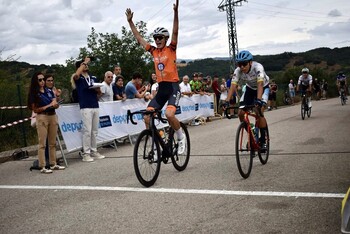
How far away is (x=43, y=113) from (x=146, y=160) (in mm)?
3096

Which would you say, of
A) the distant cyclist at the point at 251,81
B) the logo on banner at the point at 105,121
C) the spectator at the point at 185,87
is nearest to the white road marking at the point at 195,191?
the distant cyclist at the point at 251,81

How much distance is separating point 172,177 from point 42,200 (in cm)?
214

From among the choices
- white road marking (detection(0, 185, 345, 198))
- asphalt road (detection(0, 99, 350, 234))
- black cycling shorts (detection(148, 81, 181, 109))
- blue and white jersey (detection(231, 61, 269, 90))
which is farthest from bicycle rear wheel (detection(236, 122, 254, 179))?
black cycling shorts (detection(148, 81, 181, 109))

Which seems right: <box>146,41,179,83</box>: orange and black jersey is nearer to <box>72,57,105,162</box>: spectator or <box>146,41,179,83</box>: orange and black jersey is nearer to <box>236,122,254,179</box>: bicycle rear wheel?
<box>236,122,254,179</box>: bicycle rear wheel

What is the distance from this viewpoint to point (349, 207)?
124 inches

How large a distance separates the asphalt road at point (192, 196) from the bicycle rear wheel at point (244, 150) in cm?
16

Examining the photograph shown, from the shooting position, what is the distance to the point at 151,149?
6.29 metres

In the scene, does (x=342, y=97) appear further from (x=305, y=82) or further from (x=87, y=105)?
(x=87, y=105)

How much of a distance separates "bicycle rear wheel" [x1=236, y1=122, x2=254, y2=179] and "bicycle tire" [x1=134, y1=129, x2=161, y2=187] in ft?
4.29

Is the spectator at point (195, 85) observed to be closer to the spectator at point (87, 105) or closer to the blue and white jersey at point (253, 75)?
the spectator at point (87, 105)

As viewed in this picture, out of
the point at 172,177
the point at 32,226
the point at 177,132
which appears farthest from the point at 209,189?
the point at 32,226

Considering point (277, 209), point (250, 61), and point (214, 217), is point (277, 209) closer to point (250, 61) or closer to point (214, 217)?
point (214, 217)

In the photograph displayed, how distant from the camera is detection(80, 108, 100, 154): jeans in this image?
913cm

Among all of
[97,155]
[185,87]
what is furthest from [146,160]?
[185,87]
